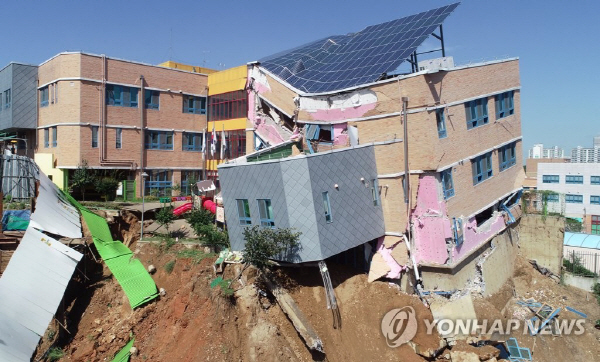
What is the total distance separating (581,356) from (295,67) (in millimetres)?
20299

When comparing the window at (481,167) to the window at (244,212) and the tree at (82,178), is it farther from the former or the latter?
the tree at (82,178)

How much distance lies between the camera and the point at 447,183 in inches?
782

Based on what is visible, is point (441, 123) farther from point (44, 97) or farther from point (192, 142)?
point (44, 97)

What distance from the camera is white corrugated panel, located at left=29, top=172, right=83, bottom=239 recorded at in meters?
20.7

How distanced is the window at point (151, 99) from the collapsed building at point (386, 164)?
1286 centimetres

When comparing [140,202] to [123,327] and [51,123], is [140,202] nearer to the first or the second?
[51,123]

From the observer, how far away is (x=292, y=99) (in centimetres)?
2341

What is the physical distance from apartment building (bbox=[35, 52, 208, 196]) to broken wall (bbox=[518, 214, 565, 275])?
899 inches

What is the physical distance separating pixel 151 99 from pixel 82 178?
7525 millimetres

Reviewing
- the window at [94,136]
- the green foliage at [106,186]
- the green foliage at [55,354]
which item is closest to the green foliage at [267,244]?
the green foliage at [55,354]

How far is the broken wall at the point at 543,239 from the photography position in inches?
1086

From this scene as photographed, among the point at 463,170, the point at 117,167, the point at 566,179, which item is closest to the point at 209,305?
the point at 463,170

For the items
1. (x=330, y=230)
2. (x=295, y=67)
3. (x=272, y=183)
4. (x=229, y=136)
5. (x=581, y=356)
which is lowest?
(x=581, y=356)
